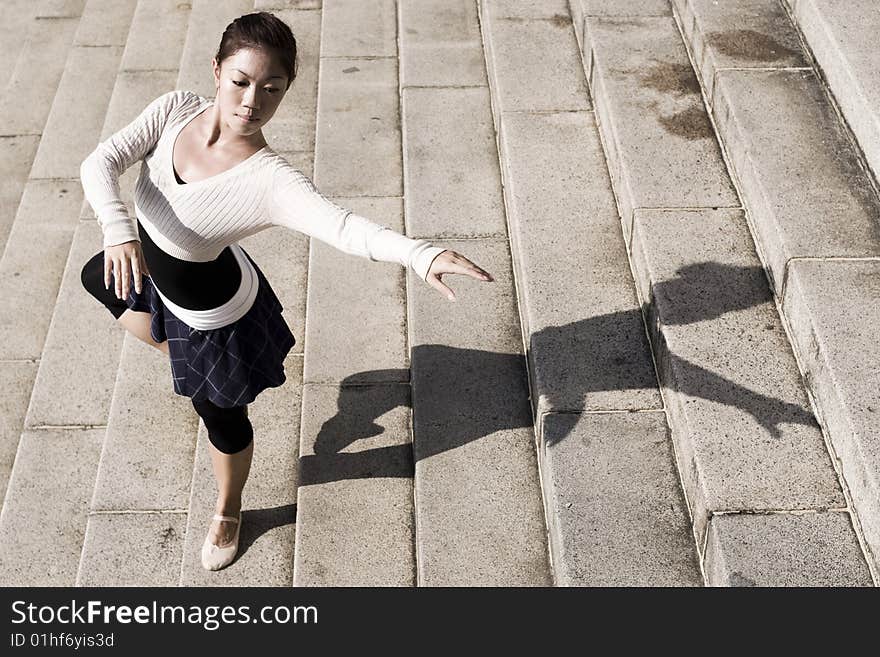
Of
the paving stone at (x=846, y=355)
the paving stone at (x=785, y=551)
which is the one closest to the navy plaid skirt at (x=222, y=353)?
the paving stone at (x=785, y=551)

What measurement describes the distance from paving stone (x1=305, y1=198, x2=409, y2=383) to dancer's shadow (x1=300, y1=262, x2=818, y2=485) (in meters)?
0.07

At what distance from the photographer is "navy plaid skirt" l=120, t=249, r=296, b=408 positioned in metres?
3.71

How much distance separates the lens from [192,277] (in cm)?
357

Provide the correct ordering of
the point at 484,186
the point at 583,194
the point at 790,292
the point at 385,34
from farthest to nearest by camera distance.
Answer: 1. the point at 385,34
2. the point at 484,186
3. the point at 583,194
4. the point at 790,292

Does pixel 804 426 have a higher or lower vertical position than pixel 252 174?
lower

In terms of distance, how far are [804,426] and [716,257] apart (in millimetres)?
924

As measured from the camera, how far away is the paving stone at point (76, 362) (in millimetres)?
4629

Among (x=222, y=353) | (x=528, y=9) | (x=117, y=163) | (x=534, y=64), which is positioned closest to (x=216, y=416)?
(x=222, y=353)

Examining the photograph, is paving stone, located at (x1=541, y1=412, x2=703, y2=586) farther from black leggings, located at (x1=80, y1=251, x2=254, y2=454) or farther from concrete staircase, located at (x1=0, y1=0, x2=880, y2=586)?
black leggings, located at (x1=80, y1=251, x2=254, y2=454)

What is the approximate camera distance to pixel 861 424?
143 inches

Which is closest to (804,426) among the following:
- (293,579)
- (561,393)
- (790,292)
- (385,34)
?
(790,292)

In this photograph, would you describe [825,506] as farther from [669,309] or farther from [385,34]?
[385,34]

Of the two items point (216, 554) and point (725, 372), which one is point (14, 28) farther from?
point (725, 372)

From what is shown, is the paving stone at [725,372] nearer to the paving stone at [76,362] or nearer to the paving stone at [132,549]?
the paving stone at [132,549]
